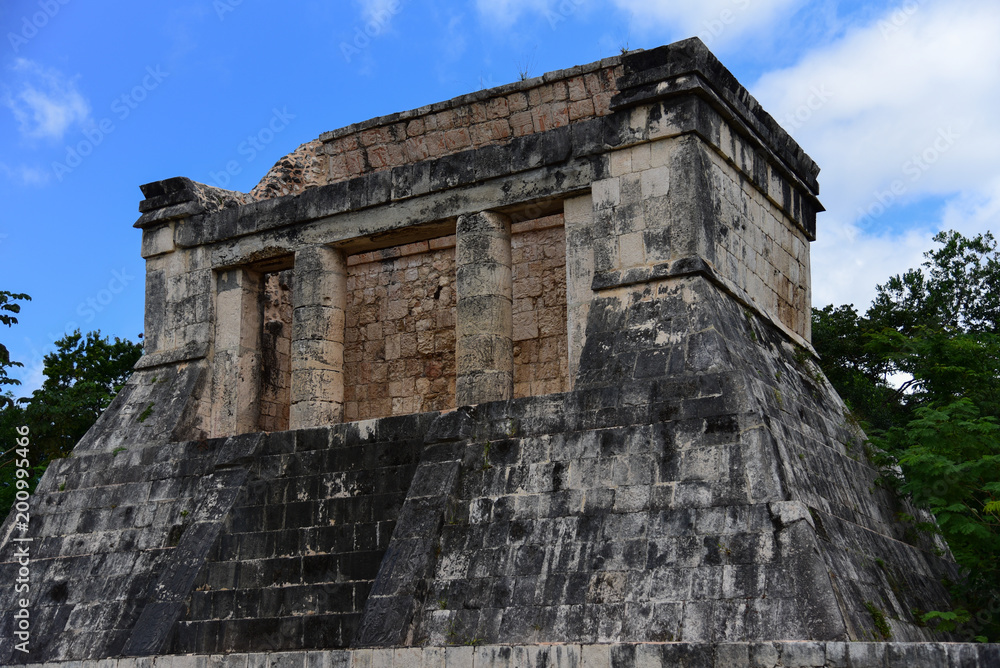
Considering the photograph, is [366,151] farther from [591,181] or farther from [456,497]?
[456,497]

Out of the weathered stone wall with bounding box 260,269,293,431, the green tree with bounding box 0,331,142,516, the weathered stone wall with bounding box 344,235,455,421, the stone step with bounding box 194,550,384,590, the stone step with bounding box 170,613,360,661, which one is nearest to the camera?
the stone step with bounding box 170,613,360,661

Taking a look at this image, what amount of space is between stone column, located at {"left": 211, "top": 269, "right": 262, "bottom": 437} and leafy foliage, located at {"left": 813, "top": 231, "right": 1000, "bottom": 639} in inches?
245

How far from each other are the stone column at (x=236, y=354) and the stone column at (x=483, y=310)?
265cm

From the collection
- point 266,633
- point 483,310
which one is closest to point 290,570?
point 266,633

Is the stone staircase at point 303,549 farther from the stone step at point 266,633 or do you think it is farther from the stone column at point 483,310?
the stone column at point 483,310

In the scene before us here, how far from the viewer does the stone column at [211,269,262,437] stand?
12266mm

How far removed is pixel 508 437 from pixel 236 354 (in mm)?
4017

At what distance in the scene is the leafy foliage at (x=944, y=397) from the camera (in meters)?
9.38

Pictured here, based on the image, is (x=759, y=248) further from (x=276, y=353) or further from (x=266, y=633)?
(x=266, y=633)

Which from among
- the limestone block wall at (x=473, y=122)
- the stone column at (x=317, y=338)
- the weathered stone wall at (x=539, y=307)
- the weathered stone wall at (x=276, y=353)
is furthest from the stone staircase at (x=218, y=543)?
the limestone block wall at (x=473, y=122)

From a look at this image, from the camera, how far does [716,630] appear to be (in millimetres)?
7453

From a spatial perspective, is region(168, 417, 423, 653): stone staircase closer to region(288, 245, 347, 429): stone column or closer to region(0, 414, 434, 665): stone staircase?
region(0, 414, 434, 665): stone staircase

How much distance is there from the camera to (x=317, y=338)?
1172cm
